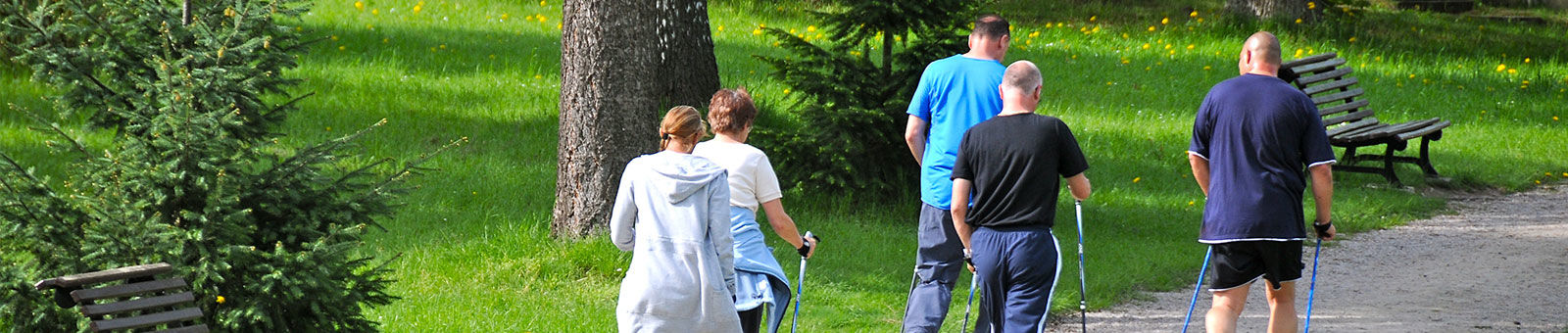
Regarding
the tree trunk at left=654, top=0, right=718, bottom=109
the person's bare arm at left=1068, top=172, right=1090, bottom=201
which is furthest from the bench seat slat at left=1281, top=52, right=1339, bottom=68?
the person's bare arm at left=1068, top=172, right=1090, bottom=201

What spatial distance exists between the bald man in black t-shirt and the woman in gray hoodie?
102 centimetres

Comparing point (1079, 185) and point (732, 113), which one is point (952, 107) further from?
point (732, 113)

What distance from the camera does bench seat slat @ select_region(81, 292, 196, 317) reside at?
4.50 meters

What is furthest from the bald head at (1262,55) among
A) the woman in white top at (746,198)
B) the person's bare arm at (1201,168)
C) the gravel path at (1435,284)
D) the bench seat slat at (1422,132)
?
the bench seat slat at (1422,132)

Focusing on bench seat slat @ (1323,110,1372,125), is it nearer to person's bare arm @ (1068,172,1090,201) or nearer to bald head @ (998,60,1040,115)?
person's bare arm @ (1068,172,1090,201)

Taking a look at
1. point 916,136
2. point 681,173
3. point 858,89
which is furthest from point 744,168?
point 858,89

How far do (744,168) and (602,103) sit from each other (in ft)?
8.89

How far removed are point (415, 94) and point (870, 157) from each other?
4876 millimetres

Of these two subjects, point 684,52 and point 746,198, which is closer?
point 746,198

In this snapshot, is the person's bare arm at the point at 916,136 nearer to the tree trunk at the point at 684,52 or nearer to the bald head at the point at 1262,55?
the bald head at the point at 1262,55

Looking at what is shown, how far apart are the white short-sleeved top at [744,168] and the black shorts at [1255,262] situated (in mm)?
1766

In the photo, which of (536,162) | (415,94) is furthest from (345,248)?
(415,94)

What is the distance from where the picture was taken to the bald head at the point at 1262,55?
5.46m

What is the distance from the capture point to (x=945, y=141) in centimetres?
569
